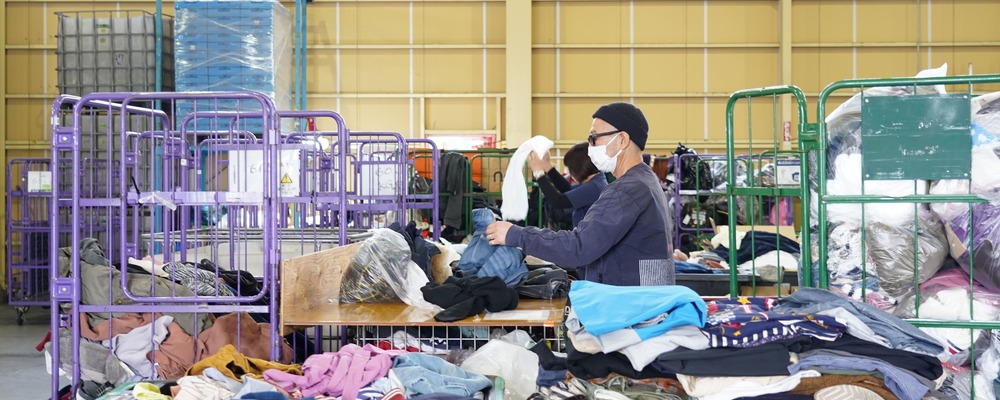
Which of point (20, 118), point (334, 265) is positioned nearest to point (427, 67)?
point (20, 118)

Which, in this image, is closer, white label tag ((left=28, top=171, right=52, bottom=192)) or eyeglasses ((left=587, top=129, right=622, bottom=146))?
eyeglasses ((left=587, top=129, right=622, bottom=146))

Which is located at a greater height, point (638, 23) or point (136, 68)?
point (638, 23)

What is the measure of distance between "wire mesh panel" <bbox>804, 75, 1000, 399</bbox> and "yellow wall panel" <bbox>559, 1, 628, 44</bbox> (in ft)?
34.4

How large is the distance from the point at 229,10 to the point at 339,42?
2.39m

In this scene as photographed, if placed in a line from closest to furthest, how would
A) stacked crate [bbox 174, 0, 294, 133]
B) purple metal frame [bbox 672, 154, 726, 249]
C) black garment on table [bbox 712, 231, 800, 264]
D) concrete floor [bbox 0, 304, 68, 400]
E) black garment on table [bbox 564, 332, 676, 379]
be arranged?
black garment on table [bbox 564, 332, 676, 379]
black garment on table [bbox 712, 231, 800, 264]
concrete floor [bbox 0, 304, 68, 400]
purple metal frame [bbox 672, 154, 726, 249]
stacked crate [bbox 174, 0, 294, 133]

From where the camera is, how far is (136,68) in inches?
480

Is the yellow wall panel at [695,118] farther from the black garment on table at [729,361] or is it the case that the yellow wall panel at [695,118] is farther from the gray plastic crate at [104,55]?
the black garment on table at [729,361]

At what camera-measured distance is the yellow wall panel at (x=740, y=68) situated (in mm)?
13688

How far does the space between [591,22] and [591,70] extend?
70 cm

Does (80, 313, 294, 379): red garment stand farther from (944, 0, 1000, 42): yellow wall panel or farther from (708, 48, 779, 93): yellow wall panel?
(944, 0, 1000, 42): yellow wall panel

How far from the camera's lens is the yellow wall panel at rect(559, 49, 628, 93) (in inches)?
544

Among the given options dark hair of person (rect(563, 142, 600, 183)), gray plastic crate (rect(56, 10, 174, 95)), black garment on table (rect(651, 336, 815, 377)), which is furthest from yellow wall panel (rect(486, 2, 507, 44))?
black garment on table (rect(651, 336, 815, 377))

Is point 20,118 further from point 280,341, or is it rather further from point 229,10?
point 280,341

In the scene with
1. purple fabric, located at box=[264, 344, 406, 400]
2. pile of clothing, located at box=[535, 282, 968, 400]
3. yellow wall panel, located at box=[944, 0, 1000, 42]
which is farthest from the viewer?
yellow wall panel, located at box=[944, 0, 1000, 42]
